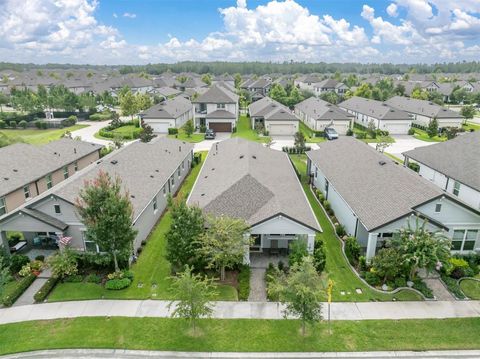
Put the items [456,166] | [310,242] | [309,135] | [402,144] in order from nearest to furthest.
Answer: [310,242] < [456,166] < [402,144] < [309,135]

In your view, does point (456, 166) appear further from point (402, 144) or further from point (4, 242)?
point (4, 242)

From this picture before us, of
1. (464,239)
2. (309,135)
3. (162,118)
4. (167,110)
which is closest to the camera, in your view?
(464,239)

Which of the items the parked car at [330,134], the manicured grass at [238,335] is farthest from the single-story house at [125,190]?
the parked car at [330,134]

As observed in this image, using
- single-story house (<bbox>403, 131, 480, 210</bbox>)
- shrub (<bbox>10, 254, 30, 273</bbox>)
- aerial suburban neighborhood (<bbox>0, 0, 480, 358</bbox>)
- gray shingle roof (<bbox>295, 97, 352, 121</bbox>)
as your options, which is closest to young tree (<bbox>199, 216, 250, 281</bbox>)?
aerial suburban neighborhood (<bbox>0, 0, 480, 358</bbox>)

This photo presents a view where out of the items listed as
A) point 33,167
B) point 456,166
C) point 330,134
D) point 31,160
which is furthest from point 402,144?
point 31,160

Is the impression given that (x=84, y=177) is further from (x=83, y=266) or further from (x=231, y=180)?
(x=231, y=180)

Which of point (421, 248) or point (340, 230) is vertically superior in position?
point (421, 248)

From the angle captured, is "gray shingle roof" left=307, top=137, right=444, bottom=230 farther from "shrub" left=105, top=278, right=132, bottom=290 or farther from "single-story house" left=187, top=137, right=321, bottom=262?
"shrub" left=105, top=278, right=132, bottom=290

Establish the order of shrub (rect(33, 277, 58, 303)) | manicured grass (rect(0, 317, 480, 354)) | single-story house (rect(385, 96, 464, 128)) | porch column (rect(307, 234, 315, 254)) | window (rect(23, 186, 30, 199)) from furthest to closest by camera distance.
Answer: single-story house (rect(385, 96, 464, 128)) < window (rect(23, 186, 30, 199)) < porch column (rect(307, 234, 315, 254)) < shrub (rect(33, 277, 58, 303)) < manicured grass (rect(0, 317, 480, 354))
